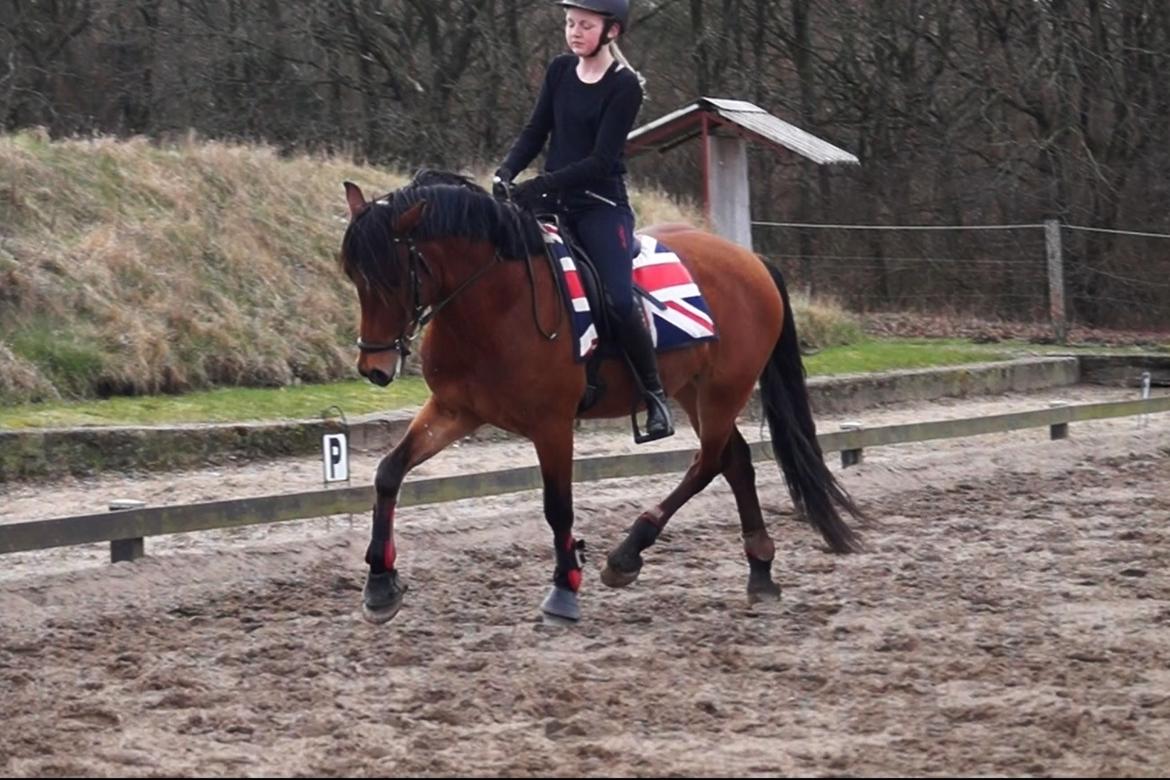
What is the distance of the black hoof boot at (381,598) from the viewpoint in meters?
6.59

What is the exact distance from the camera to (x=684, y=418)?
14.4 metres

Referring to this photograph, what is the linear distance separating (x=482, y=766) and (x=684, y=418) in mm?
9993

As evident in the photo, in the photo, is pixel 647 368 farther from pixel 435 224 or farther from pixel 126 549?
pixel 126 549

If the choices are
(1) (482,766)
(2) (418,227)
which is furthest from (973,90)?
(1) (482,766)

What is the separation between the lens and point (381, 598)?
6602mm

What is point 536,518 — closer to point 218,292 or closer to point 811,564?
point 811,564

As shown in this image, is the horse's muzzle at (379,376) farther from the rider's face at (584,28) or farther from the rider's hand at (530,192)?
the rider's face at (584,28)

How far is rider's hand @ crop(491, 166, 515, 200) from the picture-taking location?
22.8 ft

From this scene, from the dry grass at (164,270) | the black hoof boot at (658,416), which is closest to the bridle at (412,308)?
the black hoof boot at (658,416)

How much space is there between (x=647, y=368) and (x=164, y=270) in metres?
8.16

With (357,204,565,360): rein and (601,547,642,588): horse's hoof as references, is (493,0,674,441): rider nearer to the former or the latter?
(357,204,565,360): rein

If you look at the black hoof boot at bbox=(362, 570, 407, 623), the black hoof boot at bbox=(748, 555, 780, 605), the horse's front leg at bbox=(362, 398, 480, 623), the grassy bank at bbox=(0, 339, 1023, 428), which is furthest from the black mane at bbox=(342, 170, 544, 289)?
the grassy bank at bbox=(0, 339, 1023, 428)

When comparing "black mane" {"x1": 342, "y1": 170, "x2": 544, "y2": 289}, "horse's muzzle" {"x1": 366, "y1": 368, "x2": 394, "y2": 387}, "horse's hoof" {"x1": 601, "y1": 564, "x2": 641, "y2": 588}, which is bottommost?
"horse's hoof" {"x1": 601, "y1": 564, "x2": 641, "y2": 588}

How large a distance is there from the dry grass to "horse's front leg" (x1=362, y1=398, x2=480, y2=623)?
6.00m
